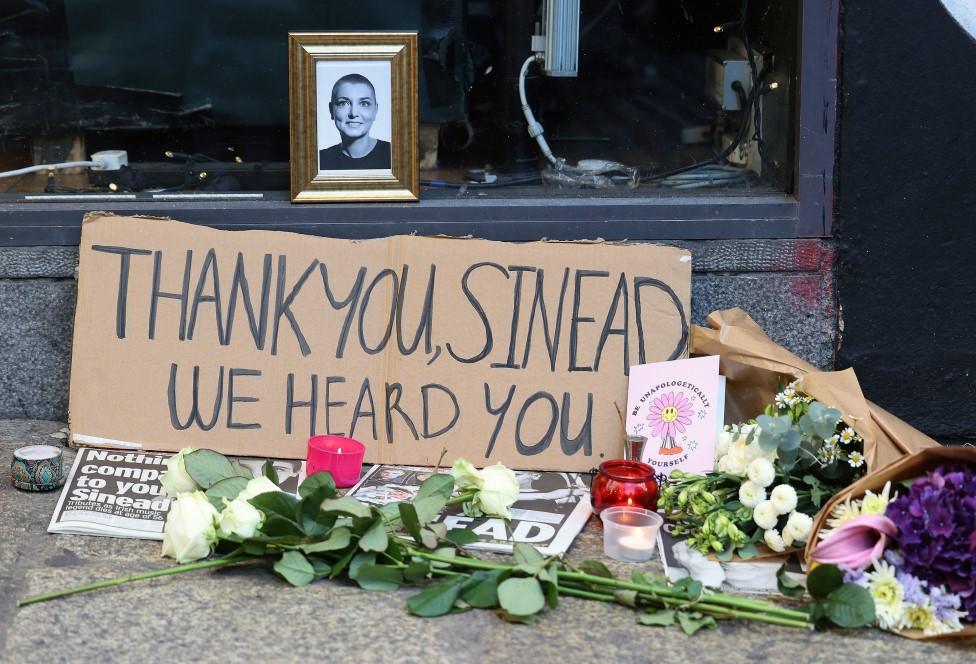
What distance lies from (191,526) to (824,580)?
1.23 metres

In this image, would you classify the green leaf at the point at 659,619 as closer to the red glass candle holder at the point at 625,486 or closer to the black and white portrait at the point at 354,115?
the red glass candle holder at the point at 625,486

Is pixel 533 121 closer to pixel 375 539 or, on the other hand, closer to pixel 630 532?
pixel 630 532

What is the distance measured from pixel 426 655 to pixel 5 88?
2256mm

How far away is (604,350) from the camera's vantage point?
297 centimetres

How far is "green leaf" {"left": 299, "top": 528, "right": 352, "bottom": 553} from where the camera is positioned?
2217mm

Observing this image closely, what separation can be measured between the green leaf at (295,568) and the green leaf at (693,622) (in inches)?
29.3

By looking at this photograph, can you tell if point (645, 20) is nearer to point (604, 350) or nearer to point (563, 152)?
point (563, 152)

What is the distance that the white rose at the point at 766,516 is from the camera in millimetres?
2363

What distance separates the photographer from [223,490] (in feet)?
7.68

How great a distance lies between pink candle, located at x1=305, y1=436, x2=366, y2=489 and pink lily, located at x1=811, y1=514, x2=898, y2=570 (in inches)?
44.2

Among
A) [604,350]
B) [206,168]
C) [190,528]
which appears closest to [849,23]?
[604,350]

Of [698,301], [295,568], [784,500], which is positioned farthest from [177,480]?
[698,301]

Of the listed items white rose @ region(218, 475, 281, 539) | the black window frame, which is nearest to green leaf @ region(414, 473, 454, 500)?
white rose @ region(218, 475, 281, 539)

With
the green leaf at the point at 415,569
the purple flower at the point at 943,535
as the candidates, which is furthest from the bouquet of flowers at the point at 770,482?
the green leaf at the point at 415,569
